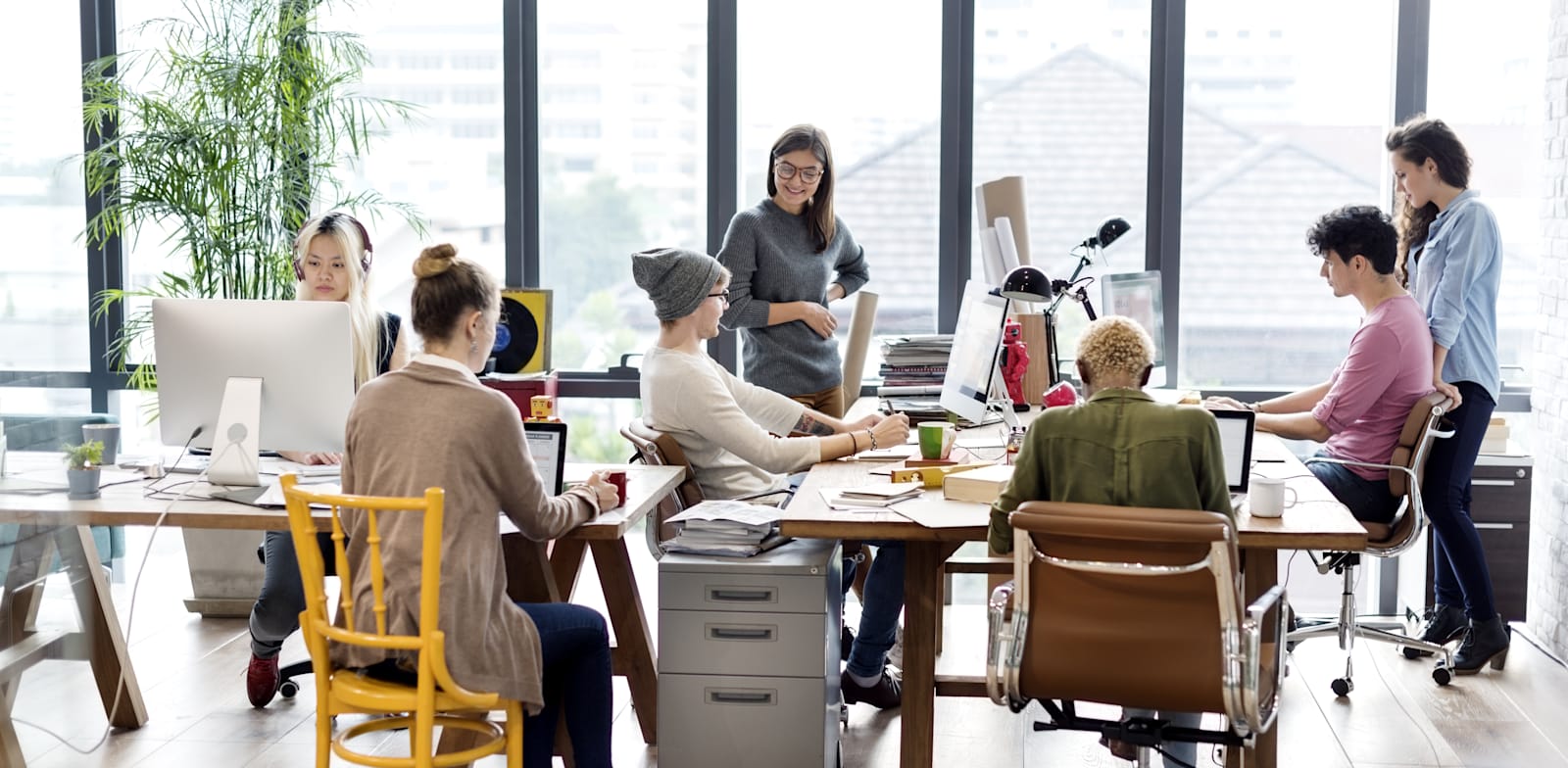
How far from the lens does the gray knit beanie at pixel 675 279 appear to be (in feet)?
11.5

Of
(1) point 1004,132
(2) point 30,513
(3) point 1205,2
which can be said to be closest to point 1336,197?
(3) point 1205,2

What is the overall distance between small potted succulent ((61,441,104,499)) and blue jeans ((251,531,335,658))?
1.94ft

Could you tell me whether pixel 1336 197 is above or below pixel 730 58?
below

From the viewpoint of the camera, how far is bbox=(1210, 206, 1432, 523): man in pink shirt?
4047mm

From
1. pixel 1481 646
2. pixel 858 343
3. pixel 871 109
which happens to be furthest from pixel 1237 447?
pixel 871 109

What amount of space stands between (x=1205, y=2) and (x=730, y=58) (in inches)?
70.6

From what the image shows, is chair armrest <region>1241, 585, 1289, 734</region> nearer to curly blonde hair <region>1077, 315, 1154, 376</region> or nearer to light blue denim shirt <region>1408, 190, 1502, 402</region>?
curly blonde hair <region>1077, 315, 1154, 376</region>

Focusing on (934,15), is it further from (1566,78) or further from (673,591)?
(673,591)

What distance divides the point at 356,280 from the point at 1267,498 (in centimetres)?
242

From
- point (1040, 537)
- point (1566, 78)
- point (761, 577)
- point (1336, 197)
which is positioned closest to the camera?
point (1040, 537)

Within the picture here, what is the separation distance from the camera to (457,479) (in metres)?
2.57

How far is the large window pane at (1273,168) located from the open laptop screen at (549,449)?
10.2ft

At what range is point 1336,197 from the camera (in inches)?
213

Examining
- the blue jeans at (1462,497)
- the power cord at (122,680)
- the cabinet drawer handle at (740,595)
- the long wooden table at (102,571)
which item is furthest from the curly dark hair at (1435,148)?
the power cord at (122,680)
